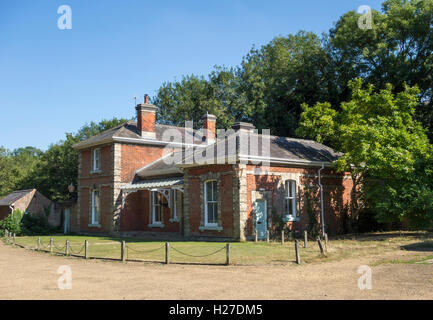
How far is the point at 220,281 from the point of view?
10.2 m

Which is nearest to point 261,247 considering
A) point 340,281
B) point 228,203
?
point 228,203

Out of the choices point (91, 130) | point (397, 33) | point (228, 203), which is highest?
point (397, 33)

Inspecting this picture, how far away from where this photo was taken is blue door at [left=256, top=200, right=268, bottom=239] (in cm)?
1965

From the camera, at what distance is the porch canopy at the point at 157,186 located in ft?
73.9

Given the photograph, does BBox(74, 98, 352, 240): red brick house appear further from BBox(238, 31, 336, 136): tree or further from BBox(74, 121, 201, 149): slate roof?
BBox(238, 31, 336, 136): tree

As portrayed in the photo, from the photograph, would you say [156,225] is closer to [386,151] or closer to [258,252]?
[258,252]

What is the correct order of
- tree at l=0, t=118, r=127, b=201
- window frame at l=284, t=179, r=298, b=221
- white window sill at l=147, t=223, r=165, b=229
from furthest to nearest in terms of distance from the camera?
1. tree at l=0, t=118, r=127, b=201
2. white window sill at l=147, t=223, r=165, b=229
3. window frame at l=284, t=179, r=298, b=221

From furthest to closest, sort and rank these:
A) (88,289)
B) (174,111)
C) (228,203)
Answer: (174,111) → (228,203) → (88,289)

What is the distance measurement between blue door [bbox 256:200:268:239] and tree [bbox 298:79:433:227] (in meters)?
4.84

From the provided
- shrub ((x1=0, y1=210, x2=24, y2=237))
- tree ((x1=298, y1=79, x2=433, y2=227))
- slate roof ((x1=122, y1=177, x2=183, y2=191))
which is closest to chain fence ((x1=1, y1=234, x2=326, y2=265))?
slate roof ((x1=122, y1=177, x2=183, y2=191))

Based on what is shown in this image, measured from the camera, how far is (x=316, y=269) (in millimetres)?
11711

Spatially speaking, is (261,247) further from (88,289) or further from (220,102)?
(220,102)

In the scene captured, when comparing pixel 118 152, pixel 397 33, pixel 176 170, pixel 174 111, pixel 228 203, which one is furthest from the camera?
pixel 174 111

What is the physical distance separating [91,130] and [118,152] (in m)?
22.4
